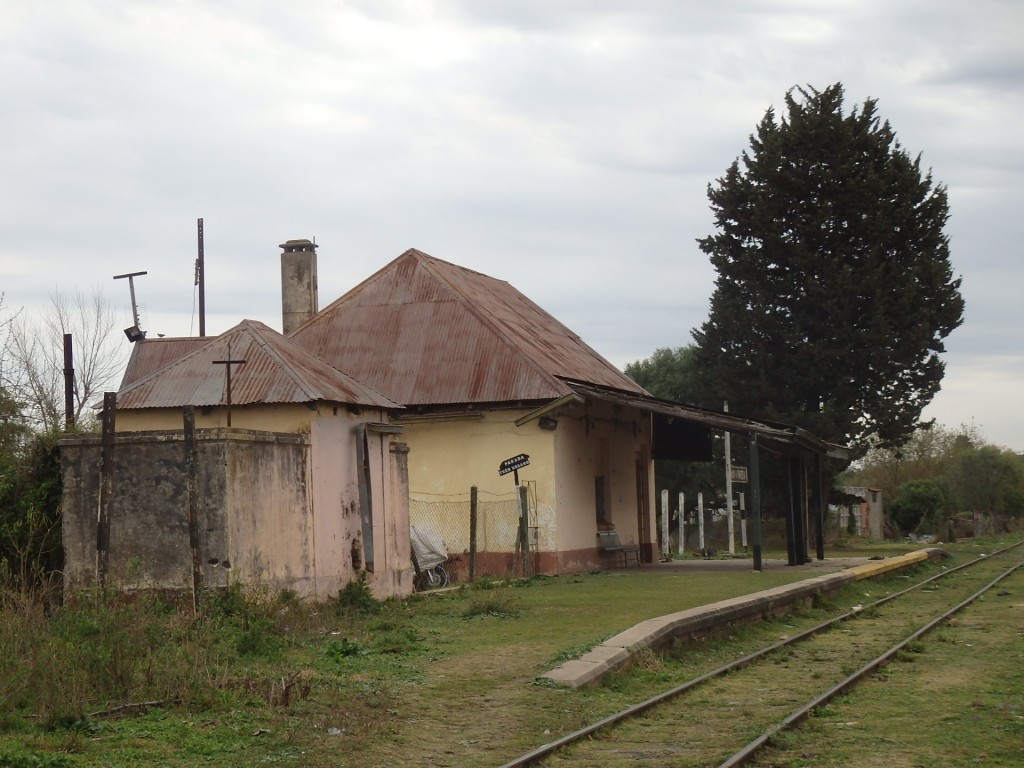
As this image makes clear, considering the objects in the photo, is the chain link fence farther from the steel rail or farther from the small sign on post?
the steel rail

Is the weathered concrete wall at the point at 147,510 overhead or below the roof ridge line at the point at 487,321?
below

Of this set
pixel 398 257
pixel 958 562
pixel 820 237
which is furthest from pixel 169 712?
pixel 820 237

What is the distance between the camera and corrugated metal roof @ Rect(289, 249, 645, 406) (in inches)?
1063

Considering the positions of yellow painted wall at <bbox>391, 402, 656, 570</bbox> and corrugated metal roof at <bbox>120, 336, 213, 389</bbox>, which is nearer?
yellow painted wall at <bbox>391, 402, 656, 570</bbox>

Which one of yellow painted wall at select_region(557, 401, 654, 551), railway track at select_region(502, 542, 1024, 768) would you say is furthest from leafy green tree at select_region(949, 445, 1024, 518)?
railway track at select_region(502, 542, 1024, 768)

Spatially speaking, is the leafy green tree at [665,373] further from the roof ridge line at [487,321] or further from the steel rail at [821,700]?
the steel rail at [821,700]

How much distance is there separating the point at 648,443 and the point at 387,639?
798 inches

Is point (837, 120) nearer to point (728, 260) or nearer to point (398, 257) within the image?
point (728, 260)

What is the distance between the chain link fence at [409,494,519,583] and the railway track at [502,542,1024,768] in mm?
9014

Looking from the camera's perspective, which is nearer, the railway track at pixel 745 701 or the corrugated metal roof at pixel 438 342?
the railway track at pixel 745 701

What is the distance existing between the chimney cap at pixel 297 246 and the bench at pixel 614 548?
1148 centimetres

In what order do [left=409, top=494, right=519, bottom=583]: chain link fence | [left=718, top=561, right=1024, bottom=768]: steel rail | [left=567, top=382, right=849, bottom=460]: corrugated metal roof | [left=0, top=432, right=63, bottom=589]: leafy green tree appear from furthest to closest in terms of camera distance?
[left=409, top=494, right=519, bottom=583]: chain link fence
[left=567, top=382, right=849, bottom=460]: corrugated metal roof
[left=0, top=432, right=63, bottom=589]: leafy green tree
[left=718, top=561, right=1024, bottom=768]: steel rail

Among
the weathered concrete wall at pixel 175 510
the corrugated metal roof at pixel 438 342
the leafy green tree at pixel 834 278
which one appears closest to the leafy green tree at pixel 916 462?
the leafy green tree at pixel 834 278

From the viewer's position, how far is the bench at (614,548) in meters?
28.8
